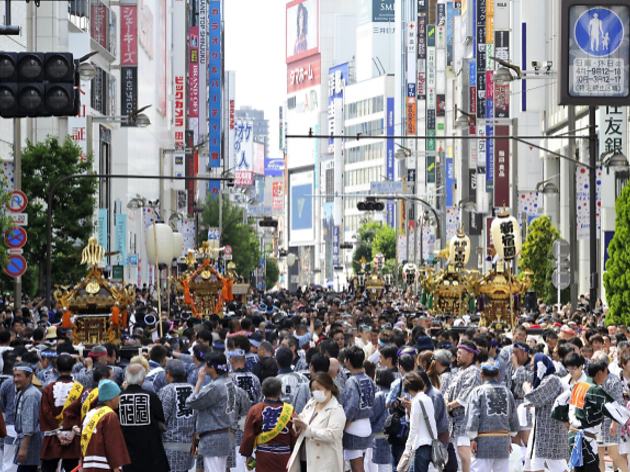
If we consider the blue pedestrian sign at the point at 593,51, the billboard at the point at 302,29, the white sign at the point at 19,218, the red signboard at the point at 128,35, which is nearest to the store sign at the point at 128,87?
the red signboard at the point at 128,35

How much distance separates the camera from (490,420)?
Result: 37.3 ft

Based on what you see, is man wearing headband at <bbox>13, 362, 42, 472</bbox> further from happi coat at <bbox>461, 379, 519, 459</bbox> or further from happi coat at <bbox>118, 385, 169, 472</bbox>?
happi coat at <bbox>461, 379, 519, 459</bbox>

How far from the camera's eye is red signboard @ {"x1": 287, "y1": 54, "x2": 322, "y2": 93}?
180 metres

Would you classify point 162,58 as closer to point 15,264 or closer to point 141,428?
point 15,264

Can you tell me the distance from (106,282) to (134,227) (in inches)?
1669

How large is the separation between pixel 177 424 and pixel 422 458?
7.65 ft

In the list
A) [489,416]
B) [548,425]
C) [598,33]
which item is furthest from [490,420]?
[598,33]

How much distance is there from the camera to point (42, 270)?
114 feet

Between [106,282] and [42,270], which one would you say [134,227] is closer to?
[42,270]

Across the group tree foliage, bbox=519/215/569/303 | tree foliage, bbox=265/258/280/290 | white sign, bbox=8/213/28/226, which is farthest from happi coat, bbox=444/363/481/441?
tree foliage, bbox=265/258/280/290

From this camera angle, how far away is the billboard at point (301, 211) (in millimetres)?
178750

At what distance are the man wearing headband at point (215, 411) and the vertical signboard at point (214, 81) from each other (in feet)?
289

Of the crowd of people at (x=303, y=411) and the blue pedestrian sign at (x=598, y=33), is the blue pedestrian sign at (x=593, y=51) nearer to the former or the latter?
the blue pedestrian sign at (x=598, y=33)

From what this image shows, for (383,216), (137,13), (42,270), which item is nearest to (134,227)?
(137,13)
